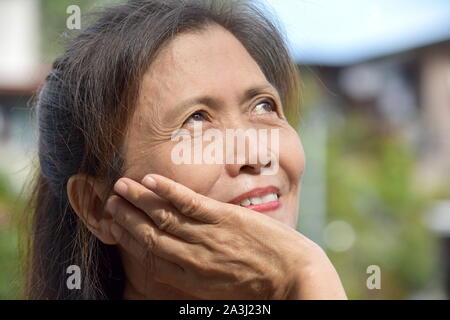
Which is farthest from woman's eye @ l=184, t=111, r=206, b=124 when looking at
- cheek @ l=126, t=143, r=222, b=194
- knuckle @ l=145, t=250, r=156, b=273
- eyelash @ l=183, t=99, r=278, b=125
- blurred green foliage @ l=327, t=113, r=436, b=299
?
blurred green foliage @ l=327, t=113, r=436, b=299

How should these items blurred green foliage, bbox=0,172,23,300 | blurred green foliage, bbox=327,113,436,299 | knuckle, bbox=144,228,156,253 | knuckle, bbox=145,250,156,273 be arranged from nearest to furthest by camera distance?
knuckle, bbox=144,228,156,253, knuckle, bbox=145,250,156,273, blurred green foliage, bbox=0,172,23,300, blurred green foliage, bbox=327,113,436,299

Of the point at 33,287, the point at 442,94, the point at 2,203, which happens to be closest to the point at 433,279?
the point at 442,94

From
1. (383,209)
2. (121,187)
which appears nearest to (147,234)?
(121,187)

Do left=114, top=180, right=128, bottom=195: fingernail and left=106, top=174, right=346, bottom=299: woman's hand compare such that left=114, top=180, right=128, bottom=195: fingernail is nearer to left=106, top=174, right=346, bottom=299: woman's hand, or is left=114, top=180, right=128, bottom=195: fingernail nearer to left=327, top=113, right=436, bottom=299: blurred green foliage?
left=106, top=174, right=346, bottom=299: woman's hand

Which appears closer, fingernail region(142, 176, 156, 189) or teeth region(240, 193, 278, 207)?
fingernail region(142, 176, 156, 189)

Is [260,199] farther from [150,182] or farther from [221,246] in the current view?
[150,182]

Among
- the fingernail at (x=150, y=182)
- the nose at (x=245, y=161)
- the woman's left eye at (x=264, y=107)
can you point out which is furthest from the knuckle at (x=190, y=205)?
the woman's left eye at (x=264, y=107)

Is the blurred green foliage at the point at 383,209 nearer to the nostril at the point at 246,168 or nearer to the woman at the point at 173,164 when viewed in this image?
the woman at the point at 173,164

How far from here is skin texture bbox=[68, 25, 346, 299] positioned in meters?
1.83

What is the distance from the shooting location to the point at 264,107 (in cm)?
222

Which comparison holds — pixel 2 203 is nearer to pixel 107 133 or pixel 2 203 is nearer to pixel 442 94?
pixel 107 133

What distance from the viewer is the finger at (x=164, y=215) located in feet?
6.10

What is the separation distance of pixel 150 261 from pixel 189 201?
38cm

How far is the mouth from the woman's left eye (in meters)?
0.29
